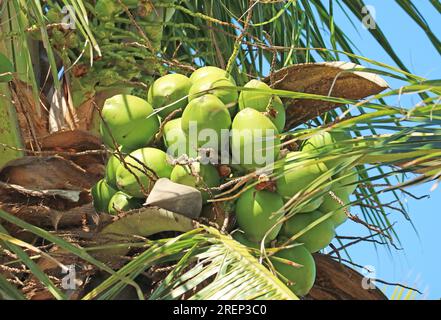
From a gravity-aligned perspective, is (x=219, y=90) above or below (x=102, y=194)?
above

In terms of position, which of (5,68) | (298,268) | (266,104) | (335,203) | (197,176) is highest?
(5,68)

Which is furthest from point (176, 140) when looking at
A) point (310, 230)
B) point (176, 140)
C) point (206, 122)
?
point (310, 230)

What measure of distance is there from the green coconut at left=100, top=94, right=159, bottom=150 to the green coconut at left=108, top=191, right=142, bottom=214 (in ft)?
0.37

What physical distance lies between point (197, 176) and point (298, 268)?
0.91ft

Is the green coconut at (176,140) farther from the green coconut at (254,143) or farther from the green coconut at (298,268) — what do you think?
the green coconut at (298,268)

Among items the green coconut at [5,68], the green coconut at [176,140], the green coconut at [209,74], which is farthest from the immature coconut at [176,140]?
the green coconut at [5,68]

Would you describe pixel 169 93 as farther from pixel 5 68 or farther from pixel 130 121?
pixel 5 68

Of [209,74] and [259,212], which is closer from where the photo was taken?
[259,212]

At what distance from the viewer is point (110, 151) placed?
6.12 ft

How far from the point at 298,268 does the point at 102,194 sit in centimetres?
48

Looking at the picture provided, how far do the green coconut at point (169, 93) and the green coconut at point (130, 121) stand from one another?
32mm

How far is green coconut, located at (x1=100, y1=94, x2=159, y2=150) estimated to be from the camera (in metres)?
1.95

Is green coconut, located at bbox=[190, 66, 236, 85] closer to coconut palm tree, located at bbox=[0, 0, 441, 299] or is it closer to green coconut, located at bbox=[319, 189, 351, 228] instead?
coconut palm tree, located at bbox=[0, 0, 441, 299]

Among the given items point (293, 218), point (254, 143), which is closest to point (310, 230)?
point (293, 218)
